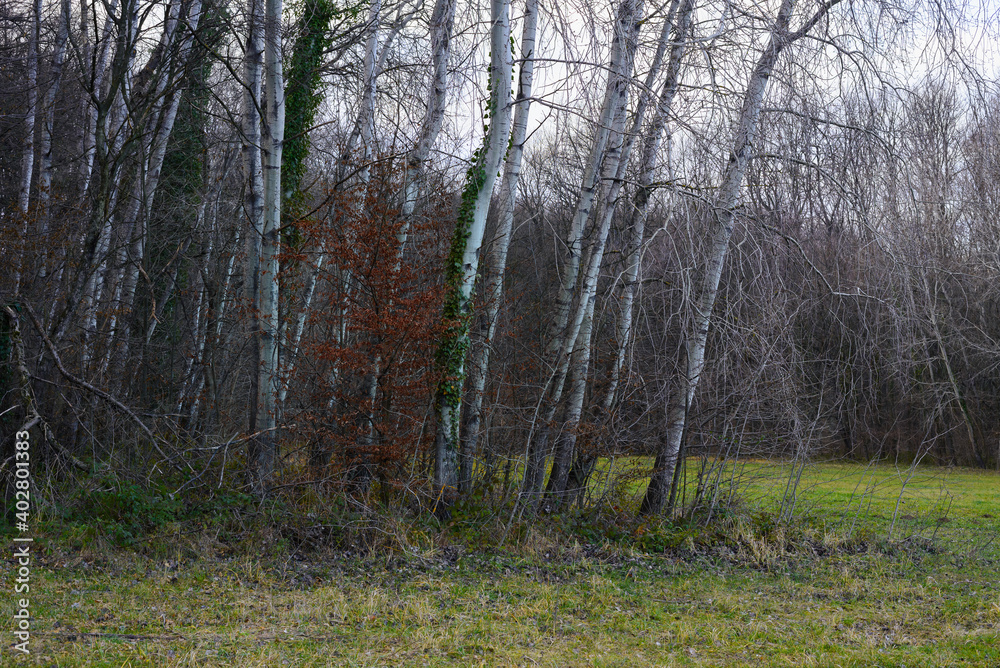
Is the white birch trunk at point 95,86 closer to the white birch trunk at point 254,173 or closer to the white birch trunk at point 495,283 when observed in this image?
the white birch trunk at point 254,173

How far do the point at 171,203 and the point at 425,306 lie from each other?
26.4 ft

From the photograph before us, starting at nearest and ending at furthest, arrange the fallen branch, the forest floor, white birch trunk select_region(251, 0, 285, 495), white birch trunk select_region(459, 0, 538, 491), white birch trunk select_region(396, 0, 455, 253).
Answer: the forest floor < the fallen branch < white birch trunk select_region(251, 0, 285, 495) < white birch trunk select_region(459, 0, 538, 491) < white birch trunk select_region(396, 0, 455, 253)

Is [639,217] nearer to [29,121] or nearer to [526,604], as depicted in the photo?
[526,604]

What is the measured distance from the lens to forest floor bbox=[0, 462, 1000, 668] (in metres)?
5.06

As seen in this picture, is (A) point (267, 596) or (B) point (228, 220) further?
(B) point (228, 220)

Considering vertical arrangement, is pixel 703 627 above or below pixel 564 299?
below

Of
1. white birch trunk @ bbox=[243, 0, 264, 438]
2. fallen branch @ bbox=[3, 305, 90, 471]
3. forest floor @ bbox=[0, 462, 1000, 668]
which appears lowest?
forest floor @ bbox=[0, 462, 1000, 668]

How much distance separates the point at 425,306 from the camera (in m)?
8.06

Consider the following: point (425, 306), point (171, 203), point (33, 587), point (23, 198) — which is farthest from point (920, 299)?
point (171, 203)

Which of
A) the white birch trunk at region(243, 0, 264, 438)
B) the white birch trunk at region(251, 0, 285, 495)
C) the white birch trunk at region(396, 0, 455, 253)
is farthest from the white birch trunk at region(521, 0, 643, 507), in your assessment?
the white birch trunk at region(243, 0, 264, 438)

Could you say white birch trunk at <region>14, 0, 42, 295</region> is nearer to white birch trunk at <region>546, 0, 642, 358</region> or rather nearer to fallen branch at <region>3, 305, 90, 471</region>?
fallen branch at <region>3, 305, 90, 471</region>

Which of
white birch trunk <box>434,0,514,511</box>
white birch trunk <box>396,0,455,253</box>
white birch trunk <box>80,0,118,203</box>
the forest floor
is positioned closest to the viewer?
the forest floor

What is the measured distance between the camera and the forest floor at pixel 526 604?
16.6 feet

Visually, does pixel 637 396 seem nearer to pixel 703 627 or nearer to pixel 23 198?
pixel 703 627
